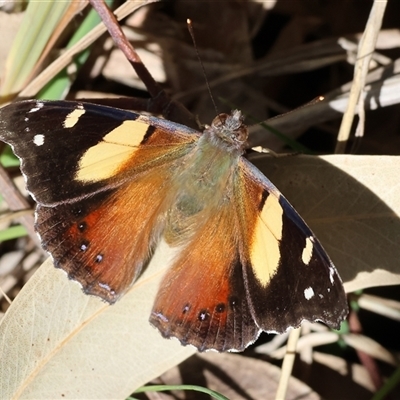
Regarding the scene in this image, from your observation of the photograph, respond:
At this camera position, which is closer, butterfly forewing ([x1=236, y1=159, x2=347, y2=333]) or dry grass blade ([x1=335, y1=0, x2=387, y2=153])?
butterfly forewing ([x1=236, y1=159, x2=347, y2=333])

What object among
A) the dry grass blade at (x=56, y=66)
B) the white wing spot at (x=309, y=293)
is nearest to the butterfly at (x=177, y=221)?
the white wing spot at (x=309, y=293)

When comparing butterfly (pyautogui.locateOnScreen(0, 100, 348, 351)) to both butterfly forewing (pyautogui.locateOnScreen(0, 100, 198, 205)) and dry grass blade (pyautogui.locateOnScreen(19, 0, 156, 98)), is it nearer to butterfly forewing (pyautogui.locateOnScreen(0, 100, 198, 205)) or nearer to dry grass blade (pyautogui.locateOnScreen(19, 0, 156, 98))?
butterfly forewing (pyautogui.locateOnScreen(0, 100, 198, 205))

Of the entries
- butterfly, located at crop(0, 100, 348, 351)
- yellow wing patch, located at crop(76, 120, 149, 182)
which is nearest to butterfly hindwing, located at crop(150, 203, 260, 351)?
butterfly, located at crop(0, 100, 348, 351)

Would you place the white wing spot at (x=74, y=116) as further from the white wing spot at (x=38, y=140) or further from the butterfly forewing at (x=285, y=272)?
the butterfly forewing at (x=285, y=272)

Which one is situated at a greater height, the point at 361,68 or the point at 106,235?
the point at 361,68

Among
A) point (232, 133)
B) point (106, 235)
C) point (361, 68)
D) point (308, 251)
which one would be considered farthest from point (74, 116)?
point (361, 68)

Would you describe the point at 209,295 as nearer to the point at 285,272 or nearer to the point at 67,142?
the point at 285,272

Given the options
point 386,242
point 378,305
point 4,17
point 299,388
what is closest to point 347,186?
point 386,242
